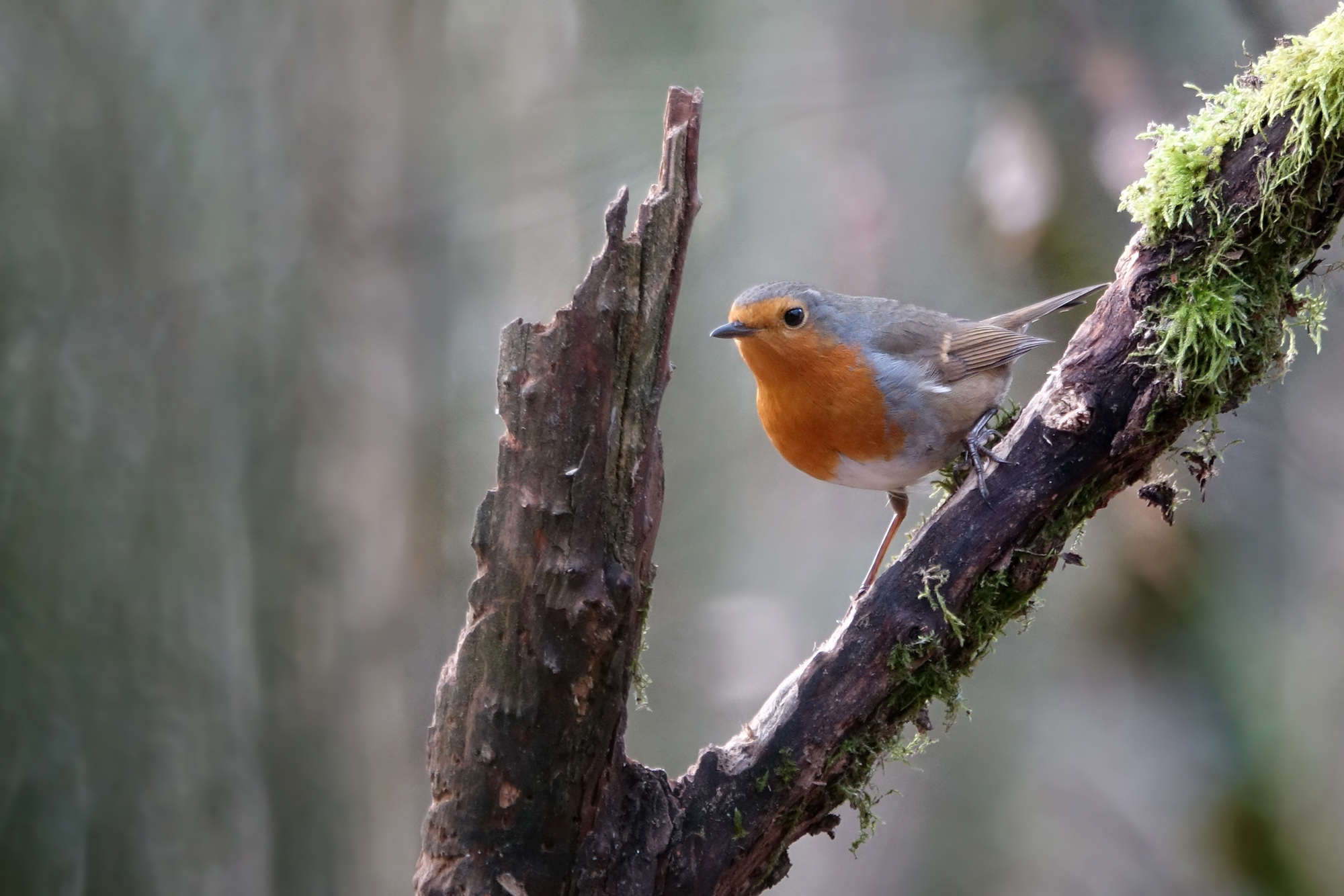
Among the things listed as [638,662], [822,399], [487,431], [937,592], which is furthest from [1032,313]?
[487,431]

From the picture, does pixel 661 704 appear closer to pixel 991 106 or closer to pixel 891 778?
pixel 891 778

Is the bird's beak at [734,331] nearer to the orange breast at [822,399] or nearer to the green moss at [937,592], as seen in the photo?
the orange breast at [822,399]

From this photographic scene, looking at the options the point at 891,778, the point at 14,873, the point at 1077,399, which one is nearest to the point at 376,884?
the point at 14,873

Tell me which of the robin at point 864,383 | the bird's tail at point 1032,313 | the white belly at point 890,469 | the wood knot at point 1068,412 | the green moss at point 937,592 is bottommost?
the green moss at point 937,592

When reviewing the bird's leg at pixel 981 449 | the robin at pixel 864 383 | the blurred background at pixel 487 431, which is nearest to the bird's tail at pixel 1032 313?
the robin at pixel 864 383

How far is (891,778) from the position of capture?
4.57m

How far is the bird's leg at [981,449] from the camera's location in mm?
2131

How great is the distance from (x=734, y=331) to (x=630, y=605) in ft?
3.62

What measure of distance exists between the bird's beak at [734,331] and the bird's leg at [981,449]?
699 millimetres

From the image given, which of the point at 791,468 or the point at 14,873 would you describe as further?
the point at 791,468

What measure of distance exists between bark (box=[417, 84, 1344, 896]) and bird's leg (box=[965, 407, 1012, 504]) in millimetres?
46

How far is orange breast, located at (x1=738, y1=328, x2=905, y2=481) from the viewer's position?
8.57 ft

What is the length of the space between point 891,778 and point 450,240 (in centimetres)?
358

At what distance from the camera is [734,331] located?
2.62 meters
